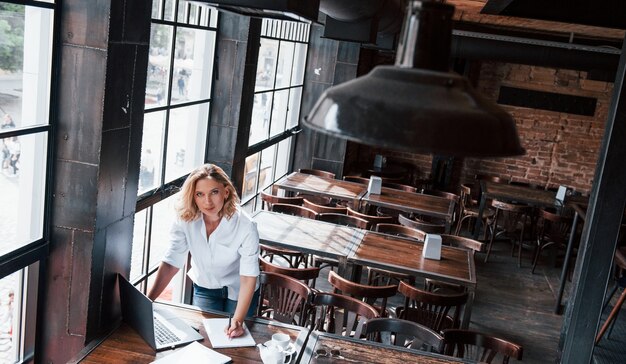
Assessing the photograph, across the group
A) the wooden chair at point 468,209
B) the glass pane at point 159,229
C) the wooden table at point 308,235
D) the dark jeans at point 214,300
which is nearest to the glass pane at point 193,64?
the glass pane at point 159,229

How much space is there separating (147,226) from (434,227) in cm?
312

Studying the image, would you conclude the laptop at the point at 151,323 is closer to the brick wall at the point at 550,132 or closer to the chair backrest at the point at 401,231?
the chair backrest at the point at 401,231

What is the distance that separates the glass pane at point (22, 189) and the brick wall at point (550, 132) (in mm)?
8694

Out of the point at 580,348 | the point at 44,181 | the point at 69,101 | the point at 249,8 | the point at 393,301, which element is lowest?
the point at 393,301

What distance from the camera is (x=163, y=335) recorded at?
329 centimetres

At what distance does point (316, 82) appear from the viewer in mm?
9398

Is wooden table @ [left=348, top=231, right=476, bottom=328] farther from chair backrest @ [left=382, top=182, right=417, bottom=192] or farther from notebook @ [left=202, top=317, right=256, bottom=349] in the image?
chair backrest @ [left=382, top=182, right=417, bottom=192]

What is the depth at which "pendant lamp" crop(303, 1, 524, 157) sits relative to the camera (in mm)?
1292

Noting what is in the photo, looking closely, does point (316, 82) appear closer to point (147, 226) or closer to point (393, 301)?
point (393, 301)

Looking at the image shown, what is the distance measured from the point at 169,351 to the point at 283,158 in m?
6.11

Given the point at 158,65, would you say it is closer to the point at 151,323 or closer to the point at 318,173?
the point at 151,323

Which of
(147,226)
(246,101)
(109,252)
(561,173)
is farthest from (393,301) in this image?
(561,173)

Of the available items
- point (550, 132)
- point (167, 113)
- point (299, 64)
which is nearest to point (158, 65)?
point (167, 113)

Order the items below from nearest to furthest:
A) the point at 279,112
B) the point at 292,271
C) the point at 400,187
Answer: the point at 292,271
the point at 279,112
the point at 400,187
